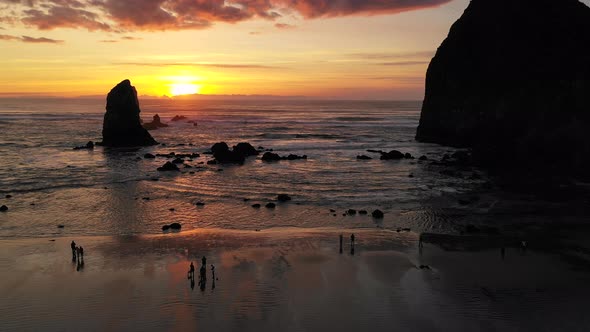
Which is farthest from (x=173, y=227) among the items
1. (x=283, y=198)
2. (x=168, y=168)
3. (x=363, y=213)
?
(x=168, y=168)

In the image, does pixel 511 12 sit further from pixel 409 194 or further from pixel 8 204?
pixel 8 204

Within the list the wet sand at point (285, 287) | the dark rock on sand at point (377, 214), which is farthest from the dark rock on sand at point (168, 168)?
the dark rock on sand at point (377, 214)

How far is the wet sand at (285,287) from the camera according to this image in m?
14.7

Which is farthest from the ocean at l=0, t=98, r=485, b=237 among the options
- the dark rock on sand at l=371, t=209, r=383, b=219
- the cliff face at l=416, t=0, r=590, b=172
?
the cliff face at l=416, t=0, r=590, b=172

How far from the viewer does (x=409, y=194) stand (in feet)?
116

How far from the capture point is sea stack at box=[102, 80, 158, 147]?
67312 millimetres

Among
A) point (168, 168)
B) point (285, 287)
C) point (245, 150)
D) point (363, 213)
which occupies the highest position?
point (245, 150)

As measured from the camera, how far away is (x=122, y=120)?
68688mm

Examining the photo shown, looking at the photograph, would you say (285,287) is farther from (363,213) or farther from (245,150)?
(245,150)

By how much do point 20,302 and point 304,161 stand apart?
1612 inches

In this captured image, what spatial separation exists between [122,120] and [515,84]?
57542mm

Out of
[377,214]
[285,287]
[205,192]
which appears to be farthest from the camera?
[205,192]

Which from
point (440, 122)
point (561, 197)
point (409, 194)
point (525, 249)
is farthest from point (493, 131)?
point (525, 249)

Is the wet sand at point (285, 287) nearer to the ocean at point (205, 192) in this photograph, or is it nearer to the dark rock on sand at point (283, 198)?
the ocean at point (205, 192)
